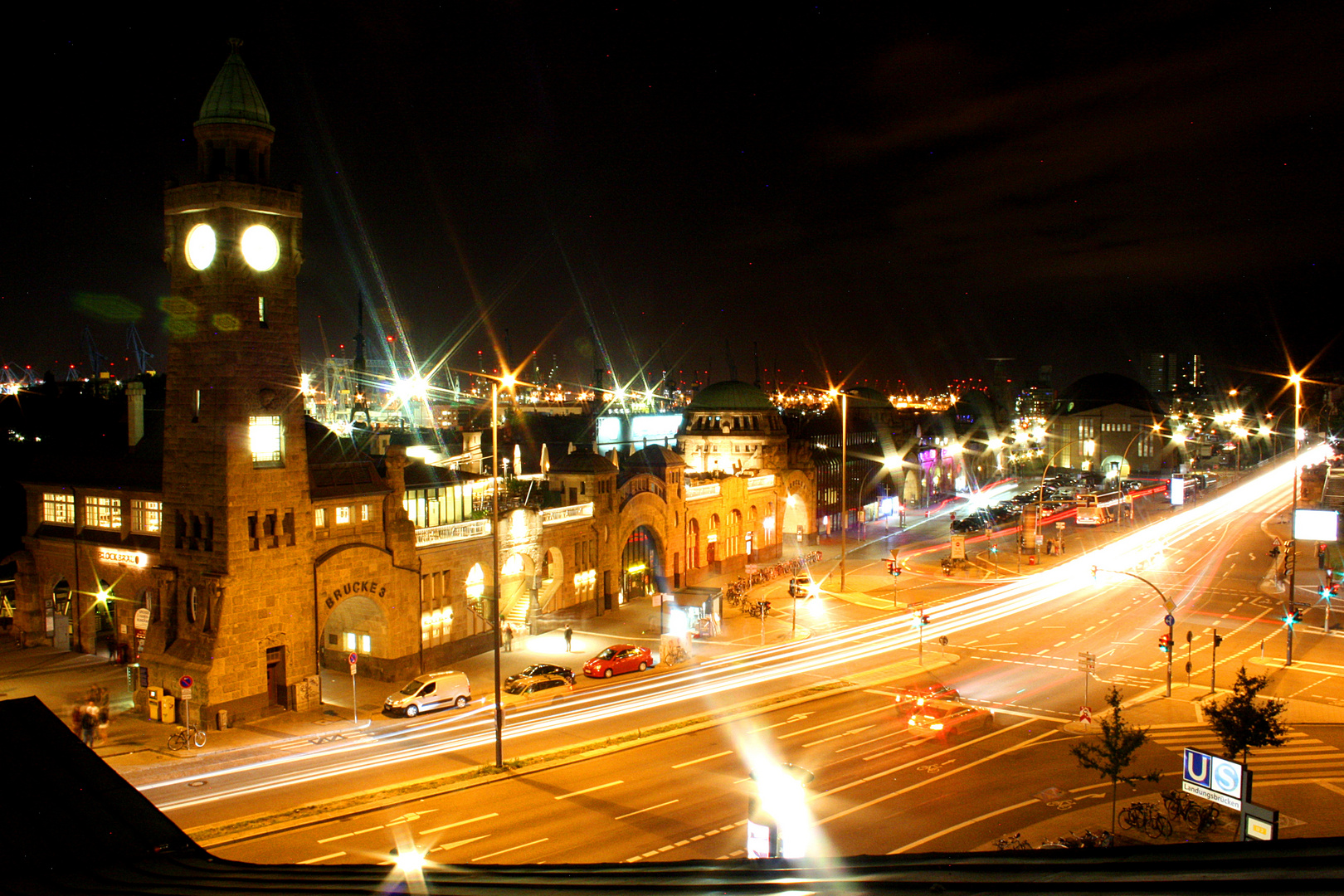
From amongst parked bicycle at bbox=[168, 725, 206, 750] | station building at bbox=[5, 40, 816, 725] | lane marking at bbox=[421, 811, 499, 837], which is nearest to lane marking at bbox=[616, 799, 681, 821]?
lane marking at bbox=[421, 811, 499, 837]

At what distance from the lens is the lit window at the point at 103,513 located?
4272cm

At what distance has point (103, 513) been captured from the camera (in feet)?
Result: 142

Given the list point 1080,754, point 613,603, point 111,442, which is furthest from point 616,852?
point 111,442

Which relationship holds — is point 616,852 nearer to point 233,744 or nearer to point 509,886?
point 509,886

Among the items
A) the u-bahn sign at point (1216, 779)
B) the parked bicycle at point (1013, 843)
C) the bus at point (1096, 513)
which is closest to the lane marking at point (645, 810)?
the parked bicycle at point (1013, 843)

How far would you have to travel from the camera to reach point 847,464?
9300 centimetres

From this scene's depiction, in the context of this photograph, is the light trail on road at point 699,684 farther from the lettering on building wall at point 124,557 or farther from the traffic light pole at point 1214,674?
the lettering on building wall at point 124,557

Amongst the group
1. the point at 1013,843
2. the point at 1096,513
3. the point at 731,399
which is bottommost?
the point at 1013,843

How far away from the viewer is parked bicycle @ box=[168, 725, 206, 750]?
104 feet

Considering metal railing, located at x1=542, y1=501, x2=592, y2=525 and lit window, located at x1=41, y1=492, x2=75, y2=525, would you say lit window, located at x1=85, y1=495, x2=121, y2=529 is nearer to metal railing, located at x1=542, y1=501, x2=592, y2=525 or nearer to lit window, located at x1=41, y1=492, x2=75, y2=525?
lit window, located at x1=41, y1=492, x2=75, y2=525

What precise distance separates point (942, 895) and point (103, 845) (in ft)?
35.6

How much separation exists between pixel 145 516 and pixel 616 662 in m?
22.8

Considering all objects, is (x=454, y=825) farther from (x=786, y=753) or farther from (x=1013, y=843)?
(x=1013, y=843)

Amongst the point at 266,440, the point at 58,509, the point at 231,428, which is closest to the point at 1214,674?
the point at 266,440
